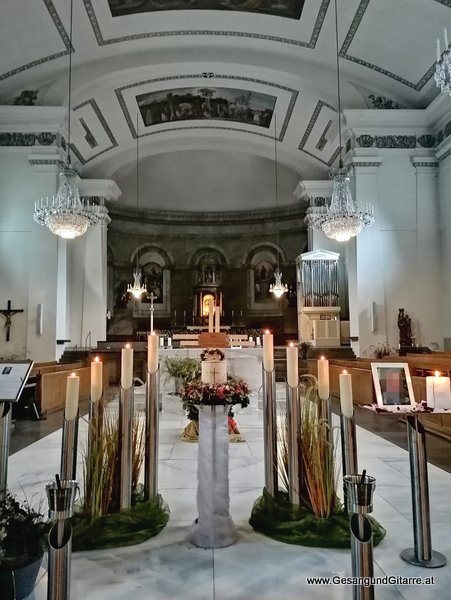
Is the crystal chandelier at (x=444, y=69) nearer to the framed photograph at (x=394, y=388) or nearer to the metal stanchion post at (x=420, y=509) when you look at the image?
the framed photograph at (x=394, y=388)

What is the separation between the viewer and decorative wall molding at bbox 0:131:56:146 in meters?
12.0

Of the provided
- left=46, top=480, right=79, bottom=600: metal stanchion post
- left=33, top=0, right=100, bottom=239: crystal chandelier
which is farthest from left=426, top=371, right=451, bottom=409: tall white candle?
left=33, top=0, right=100, bottom=239: crystal chandelier

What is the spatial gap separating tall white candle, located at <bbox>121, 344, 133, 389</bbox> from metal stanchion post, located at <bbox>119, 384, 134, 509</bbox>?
10 cm

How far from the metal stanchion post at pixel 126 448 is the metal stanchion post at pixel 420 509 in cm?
156

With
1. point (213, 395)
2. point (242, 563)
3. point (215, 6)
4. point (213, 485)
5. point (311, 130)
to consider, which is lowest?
point (242, 563)

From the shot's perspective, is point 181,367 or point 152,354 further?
point 181,367

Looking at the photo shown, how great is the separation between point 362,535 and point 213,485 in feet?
3.73

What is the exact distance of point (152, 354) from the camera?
3.12 metres

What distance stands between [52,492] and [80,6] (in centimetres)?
1097

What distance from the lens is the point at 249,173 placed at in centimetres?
1947

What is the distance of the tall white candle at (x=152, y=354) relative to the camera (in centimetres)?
307

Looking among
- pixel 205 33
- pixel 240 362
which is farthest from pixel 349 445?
pixel 205 33

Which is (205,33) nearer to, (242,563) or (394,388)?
(394,388)

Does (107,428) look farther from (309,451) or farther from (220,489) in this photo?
(309,451)
